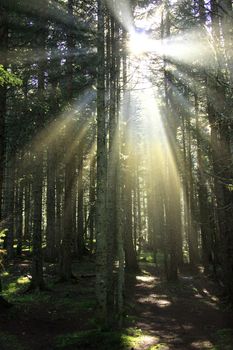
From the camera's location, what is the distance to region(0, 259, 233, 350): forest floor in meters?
9.30

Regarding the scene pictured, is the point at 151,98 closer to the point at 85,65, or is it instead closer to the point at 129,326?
the point at 85,65

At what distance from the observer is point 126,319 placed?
11867 millimetres

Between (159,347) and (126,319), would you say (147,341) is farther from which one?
(126,319)

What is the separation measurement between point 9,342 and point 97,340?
204 cm

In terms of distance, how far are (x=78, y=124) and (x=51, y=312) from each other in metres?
10.4

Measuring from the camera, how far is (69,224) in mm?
17438

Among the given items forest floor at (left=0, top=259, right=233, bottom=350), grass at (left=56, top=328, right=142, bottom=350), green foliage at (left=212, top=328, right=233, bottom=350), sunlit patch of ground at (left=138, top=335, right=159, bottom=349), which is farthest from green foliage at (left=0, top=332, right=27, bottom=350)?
green foliage at (left=212, top=328, right=233, bottom=350)

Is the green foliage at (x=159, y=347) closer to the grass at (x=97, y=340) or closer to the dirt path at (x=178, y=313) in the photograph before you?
the dirt path at (x=178, y=313)

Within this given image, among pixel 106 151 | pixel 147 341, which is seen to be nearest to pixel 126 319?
pixel 147 341

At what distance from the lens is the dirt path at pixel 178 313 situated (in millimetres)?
10057

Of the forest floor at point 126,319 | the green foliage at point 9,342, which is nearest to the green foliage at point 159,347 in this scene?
the forest floor at point 126,319

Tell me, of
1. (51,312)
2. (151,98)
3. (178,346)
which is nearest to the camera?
(178,346)

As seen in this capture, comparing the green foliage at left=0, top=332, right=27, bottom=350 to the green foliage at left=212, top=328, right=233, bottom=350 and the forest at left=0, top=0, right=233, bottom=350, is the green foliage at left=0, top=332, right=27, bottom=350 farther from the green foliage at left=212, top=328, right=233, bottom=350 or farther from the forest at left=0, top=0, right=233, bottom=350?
the green foliage at left=212, top=328, right=233, bottom=350

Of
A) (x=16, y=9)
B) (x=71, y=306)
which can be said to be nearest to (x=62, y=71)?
(x=16, y=9)
